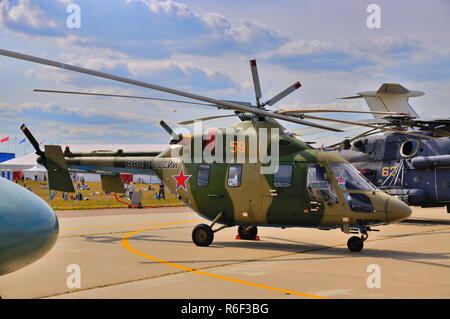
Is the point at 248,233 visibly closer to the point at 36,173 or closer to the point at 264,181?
the point at 264,181

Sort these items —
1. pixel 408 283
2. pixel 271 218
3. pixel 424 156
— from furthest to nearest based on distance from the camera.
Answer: pixel 424 156
pixel 271 218
pixel 408 283

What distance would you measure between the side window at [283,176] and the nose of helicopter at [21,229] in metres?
7.51

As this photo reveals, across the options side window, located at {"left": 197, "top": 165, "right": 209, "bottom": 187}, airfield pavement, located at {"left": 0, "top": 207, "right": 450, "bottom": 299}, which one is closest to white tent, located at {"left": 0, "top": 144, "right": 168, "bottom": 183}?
airfield pavement, located at {"left": 0, "top": 207, "right": 450, "bottom": 299}

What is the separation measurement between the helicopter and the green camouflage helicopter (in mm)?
5867

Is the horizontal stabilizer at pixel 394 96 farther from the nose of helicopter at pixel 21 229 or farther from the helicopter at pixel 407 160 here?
the nose of helicopter at pixel 21 229

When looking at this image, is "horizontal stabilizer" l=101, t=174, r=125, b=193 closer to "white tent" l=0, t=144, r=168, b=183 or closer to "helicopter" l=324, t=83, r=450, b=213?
"helicopter" l=324, t=83, r=450, b=213

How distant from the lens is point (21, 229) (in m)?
3.97

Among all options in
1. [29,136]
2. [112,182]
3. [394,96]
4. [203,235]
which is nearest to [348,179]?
[203,235]

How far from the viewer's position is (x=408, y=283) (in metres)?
7.51

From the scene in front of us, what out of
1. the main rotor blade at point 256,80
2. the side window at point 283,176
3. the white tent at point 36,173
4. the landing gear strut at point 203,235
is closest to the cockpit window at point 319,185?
the side window at point 283,176
